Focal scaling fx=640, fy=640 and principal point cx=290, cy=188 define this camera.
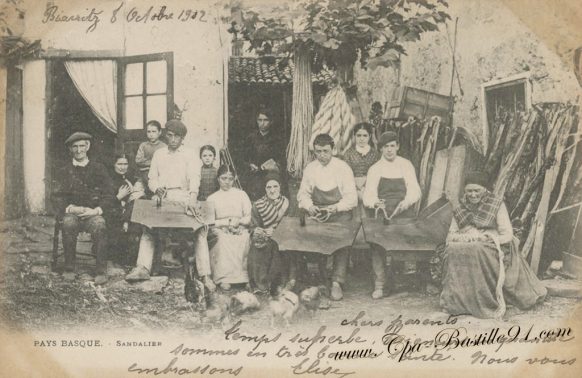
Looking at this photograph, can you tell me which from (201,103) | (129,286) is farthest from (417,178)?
(129,286)

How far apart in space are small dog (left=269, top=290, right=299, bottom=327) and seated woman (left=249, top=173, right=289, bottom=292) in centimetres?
10

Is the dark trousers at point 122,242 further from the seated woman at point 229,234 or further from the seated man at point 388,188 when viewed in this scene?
the seated man at point 388,188

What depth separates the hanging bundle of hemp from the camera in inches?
172

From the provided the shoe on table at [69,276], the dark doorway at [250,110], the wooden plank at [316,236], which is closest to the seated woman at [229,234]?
the dark doorway at [250,110]

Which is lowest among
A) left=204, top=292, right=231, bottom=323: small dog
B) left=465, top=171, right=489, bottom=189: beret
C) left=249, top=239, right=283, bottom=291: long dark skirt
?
left=204, top=292, right=231, bottom=323: small dog

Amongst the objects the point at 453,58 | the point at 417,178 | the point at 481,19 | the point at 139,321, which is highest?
the point at 481,19

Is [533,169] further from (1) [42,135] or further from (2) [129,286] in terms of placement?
(1) [42,135]

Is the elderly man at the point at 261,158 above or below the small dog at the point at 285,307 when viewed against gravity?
above

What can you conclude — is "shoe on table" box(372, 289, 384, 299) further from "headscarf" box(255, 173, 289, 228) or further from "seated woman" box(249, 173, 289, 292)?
"headscarf" box(255, 173, 289, 228)

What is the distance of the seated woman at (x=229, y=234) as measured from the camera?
4.38 metres

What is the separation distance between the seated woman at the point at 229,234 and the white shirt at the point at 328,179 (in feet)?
1.33

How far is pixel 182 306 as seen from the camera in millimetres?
4367

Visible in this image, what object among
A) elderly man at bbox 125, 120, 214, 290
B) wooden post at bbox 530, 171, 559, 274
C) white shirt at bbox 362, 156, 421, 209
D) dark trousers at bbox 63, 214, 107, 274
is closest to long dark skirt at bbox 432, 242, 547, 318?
wooden post at bbox 530, 171, 559, 274

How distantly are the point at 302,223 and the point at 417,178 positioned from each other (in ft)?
2.76
